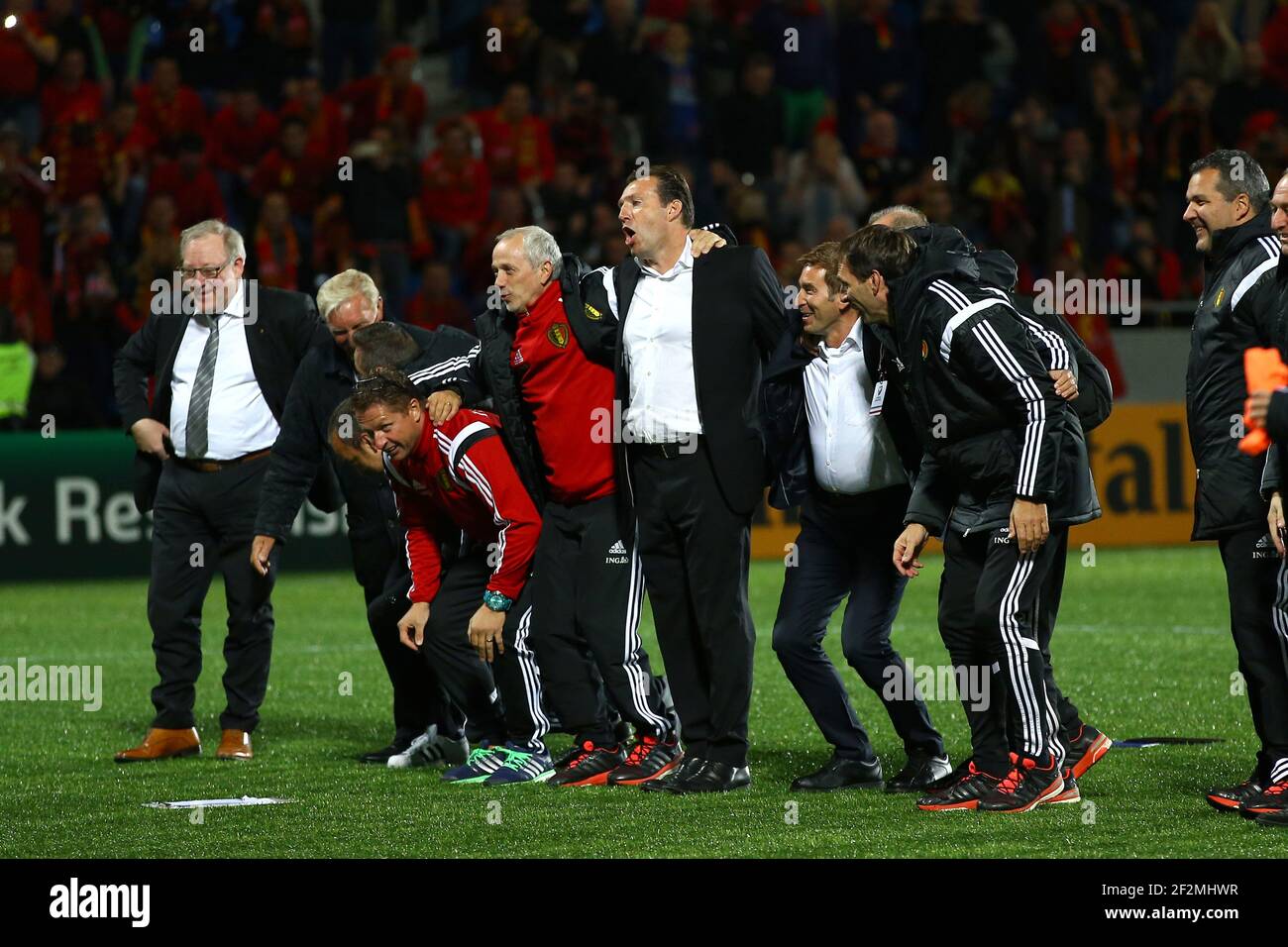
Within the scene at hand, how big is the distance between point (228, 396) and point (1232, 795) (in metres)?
4.55

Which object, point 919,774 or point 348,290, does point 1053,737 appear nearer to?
point 919,774

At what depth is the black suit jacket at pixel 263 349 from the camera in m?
8.82

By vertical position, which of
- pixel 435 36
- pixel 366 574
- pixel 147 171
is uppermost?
pixel 435 36

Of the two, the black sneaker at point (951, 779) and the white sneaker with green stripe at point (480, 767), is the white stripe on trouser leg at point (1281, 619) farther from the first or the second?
the white sneaker with green stripe at point (480, 767)

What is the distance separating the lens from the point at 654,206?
23.3 feet

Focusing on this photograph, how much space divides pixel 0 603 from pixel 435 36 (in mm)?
8123

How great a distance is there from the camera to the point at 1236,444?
6570mm

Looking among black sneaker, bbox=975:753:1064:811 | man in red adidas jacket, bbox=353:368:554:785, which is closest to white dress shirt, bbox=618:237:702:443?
man in red adidas jacket, bbox=353:368:554:785

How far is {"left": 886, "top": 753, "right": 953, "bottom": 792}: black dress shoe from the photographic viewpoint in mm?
7188

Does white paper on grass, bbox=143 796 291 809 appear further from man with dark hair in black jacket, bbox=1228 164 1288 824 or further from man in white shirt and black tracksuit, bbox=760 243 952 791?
man with dark hair in black jacket, bbox=1228 164 1288 824

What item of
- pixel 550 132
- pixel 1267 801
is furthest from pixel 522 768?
pixel 550 132

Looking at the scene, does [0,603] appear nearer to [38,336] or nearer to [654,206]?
[38,336]
